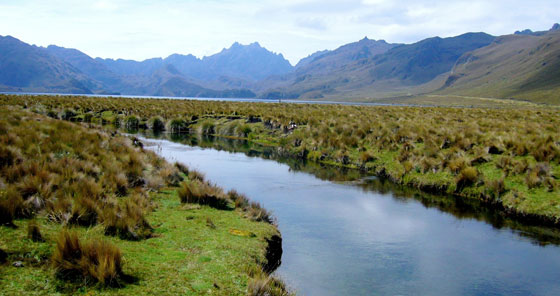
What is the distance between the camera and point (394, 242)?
12.1m

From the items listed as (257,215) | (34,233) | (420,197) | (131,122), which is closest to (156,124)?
(131,122)

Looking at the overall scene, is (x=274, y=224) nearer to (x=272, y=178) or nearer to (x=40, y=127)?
(x=272, y=178)

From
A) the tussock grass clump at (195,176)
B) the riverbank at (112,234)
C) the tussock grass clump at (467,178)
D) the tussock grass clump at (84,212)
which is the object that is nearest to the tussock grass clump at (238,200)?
the riverbank at (112,234)

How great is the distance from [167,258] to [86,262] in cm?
175

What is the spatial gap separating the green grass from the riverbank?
0.02m

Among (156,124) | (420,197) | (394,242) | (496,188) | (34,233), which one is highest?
(156,124)

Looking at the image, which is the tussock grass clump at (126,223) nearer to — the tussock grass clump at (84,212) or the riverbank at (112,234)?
the riverbank at (112,234)

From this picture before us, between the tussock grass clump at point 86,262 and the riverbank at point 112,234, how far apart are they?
16mm

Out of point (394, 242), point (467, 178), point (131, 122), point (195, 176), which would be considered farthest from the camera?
point (131, 122)

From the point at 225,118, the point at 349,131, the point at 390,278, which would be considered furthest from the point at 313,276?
the point at 225,118

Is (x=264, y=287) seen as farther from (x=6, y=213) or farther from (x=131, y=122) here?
(x=131, y=122)

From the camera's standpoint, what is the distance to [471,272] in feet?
33.7

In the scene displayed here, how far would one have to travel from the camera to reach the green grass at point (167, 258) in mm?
6117

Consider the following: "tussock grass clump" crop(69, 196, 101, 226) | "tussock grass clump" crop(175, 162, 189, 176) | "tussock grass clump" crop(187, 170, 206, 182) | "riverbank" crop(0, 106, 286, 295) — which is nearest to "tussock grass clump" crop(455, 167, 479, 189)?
"riverbank" crop(0, 106, 286, 295)
